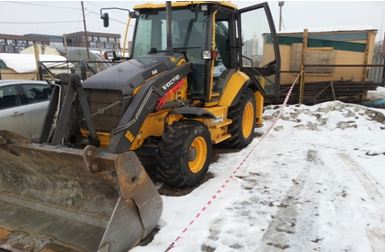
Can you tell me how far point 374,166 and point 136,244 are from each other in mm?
4046

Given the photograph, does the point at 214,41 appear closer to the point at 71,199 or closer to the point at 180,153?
the point at 180,153

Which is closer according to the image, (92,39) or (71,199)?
(71,199)

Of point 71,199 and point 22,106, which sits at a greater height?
point 22,106

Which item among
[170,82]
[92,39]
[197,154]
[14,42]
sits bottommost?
[197,154]

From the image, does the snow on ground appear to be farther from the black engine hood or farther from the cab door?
the black engine hood

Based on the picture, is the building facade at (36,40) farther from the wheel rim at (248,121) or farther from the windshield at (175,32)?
the windshield at (175,32)

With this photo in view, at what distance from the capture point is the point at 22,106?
19.1ft

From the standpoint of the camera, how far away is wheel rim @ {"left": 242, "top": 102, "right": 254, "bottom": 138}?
6.51m

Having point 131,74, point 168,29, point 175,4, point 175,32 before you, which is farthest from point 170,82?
point 175,4

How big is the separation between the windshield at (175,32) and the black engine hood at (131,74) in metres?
0.35

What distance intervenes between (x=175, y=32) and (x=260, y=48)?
220cm

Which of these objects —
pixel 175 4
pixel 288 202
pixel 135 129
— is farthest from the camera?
pixel 175 4

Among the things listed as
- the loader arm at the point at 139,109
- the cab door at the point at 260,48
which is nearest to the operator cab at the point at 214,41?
the cab door at the point at 260,48

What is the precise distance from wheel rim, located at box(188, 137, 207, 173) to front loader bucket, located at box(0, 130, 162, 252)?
49.5 inches
